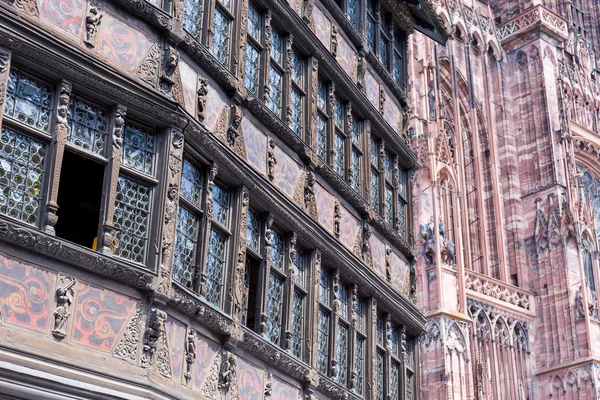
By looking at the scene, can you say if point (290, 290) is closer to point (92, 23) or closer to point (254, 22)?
point (254, 22)

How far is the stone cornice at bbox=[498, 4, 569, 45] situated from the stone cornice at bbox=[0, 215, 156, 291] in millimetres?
29842

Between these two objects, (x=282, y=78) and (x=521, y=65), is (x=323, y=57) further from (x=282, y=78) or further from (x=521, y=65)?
(x=521, y=65)

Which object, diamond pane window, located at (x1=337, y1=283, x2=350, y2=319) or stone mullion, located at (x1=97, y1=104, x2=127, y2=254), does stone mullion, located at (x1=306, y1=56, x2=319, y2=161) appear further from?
stone mullion, located at (x1=97, y1=104, x2=127, y2=254)

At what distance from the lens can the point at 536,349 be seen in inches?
1287

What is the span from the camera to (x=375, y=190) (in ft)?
57.9

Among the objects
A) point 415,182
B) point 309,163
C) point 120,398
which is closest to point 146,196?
point 120,398

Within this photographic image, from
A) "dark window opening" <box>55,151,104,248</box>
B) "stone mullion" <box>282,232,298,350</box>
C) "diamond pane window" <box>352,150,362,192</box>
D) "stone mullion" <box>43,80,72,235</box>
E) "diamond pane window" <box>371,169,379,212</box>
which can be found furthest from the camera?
"diamond pane window" <box>371,169,379,212</box>

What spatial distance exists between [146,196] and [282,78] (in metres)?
4.48

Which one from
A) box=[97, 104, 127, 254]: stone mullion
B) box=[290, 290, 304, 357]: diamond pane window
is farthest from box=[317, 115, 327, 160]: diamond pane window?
box=[97, 104, 127, 254]: stone mullion

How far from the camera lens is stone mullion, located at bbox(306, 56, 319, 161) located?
1505cm

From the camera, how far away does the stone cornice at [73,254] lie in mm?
9172

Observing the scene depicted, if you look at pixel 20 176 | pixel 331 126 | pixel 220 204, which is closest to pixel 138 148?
pixel 20 176

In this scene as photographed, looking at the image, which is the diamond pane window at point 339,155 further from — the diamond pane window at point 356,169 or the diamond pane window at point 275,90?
the diamond pane window at point 275,90

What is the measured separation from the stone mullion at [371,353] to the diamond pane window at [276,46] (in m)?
4.26
